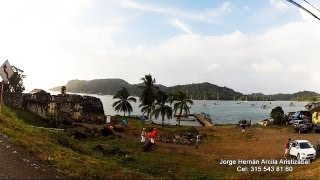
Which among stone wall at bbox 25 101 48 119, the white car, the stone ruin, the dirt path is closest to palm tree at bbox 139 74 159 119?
the stone ruin

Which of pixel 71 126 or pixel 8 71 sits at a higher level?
pixel 8 71

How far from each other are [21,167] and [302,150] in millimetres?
24184

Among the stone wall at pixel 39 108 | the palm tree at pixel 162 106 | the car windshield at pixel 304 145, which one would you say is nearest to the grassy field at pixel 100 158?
the car windshield at pixel 304 145

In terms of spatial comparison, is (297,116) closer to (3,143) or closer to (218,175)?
(218,175)

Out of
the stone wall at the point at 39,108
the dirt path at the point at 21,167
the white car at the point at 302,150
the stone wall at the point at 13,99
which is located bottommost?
the white car at the point at 302,150

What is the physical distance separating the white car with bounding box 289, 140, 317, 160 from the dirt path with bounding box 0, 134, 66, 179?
896 inches

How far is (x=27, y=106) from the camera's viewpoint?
53.7 m

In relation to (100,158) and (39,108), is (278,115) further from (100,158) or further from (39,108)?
(100,158)

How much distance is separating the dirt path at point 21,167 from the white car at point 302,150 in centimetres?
2277

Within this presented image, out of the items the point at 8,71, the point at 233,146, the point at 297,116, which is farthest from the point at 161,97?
the point at 8,71

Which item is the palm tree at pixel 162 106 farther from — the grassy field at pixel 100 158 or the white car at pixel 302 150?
the white car at pixel 302 150

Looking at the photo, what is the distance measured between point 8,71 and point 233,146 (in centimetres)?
2916

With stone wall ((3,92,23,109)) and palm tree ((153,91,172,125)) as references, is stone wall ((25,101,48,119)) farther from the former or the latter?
palm tree ((153,91,172,125))

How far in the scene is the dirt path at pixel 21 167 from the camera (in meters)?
12.8
